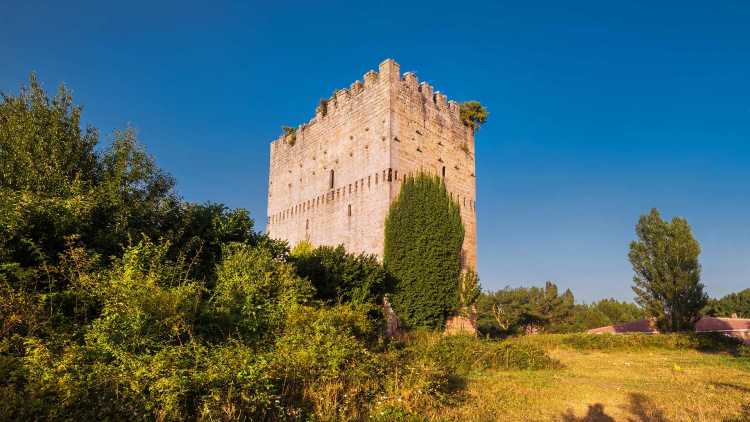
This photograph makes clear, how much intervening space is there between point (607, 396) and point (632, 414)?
1.51 m

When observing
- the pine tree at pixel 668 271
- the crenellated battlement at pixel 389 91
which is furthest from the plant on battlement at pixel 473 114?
the pine tree at pixel 668 271

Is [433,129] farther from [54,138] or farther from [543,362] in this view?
[54,138]

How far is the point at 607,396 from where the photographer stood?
9.08 m

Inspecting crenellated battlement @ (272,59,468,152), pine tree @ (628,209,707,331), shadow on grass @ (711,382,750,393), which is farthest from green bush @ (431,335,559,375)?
pine tree @ (628,209,707,331)

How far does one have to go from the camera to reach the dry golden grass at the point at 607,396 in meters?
7.33

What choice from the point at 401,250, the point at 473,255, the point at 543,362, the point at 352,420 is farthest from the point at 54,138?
the point at 473,255

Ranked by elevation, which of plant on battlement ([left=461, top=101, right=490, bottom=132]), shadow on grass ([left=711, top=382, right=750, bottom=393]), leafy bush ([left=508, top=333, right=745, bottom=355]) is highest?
plant on battlement ([left=461, top=101, right=490, bottom=132])

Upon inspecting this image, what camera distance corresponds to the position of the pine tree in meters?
27.6

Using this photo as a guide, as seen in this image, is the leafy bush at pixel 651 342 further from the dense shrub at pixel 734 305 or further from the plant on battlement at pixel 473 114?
the dense shrub at pixel 734 305

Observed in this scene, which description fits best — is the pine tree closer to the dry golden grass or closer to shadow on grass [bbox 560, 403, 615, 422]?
the dry golden grass

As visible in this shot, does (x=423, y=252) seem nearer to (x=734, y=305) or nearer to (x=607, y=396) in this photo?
(x=607, y=396)

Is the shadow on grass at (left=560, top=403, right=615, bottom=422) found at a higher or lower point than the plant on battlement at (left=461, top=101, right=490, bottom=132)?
lower

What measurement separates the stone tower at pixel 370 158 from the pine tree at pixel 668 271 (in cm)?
1541

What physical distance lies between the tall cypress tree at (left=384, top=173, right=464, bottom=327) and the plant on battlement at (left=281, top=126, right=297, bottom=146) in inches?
412
